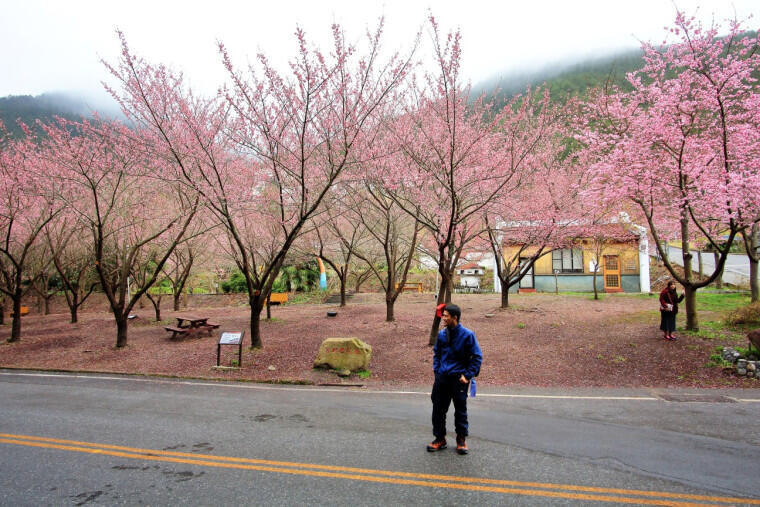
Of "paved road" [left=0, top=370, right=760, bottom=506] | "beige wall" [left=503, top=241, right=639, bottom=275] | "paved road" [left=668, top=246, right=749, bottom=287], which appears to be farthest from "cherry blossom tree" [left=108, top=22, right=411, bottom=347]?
"paved road" [left=668, top=246, right=749, bottom=287]

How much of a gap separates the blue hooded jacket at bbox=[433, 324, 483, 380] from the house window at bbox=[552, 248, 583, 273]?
2450cm

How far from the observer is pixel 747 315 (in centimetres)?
1194

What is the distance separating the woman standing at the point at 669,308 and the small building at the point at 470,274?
19.1 metres

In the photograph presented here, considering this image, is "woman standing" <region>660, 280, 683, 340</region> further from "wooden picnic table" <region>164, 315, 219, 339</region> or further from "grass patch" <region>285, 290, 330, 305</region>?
"grass patch" <region>285, 290, 330, 305</region>

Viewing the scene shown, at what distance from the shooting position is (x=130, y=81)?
1101cm

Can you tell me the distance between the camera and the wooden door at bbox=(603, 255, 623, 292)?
85.7 feet

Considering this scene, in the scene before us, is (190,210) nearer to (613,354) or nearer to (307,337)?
(307,337)

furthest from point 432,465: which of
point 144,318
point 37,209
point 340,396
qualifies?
point 144,318

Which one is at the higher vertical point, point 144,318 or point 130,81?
point 130,81

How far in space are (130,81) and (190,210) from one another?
174 inches

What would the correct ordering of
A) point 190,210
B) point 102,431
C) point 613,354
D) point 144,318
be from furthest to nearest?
point 144,318 → point 190,210 → point 613,354 → point 102,431

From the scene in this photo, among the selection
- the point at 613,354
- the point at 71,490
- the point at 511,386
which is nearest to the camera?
the point at 71,490

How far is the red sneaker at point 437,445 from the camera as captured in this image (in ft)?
15.8

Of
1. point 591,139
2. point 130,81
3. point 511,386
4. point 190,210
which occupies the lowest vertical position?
point 511,386
